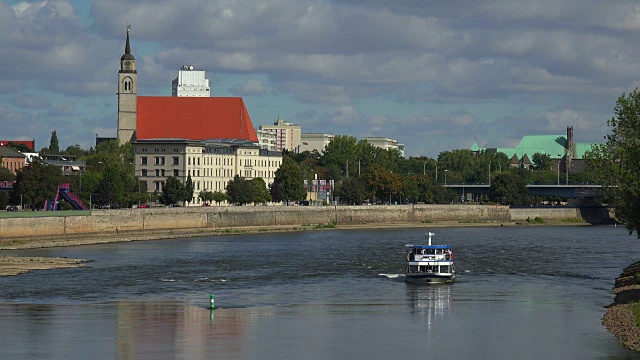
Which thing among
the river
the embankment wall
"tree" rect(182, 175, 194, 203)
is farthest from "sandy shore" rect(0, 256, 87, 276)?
"tree" rect(182, 175, 194, 203)

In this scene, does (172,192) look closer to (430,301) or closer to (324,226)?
(324,226)

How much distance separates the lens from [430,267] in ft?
282

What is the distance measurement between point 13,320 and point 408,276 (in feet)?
104

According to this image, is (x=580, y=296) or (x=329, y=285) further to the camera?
(x=329, y=285)

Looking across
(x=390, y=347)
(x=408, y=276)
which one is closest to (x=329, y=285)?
(x=408, y=276)

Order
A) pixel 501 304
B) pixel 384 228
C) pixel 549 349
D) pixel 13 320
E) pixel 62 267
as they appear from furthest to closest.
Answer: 1. pixel 384 228
2. pixel 62 267
3. pixel 501 304
4. pixel 13 320
5. pixel 549 349

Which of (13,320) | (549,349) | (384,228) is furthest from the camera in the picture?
(384,228)

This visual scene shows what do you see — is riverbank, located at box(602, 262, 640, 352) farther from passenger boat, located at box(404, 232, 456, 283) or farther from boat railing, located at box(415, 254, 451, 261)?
boat railing, located at box(415, 254, 451, 261)

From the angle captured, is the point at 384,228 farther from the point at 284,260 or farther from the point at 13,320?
the point at 13,320

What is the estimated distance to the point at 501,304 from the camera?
71.6m

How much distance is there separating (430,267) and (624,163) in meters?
15.3

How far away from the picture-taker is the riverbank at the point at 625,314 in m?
55.7

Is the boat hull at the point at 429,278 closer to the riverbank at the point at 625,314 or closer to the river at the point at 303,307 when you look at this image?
the river at the point at 303,307

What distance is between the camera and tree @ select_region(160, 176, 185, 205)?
18425 cm
